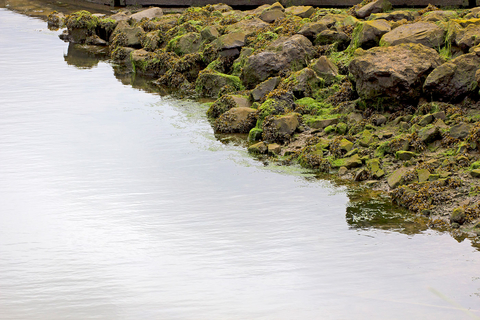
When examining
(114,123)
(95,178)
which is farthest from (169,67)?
(95,178)

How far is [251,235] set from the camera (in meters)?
8.68

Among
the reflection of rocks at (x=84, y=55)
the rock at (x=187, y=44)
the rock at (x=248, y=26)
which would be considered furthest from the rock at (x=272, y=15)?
the reflection of rocks at (x=84, y=55)

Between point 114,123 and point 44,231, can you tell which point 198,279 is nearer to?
point 44,231

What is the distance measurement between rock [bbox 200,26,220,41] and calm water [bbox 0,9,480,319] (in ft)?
19.9

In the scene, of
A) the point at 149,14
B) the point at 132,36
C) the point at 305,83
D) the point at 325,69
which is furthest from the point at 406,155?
the point at 149,14

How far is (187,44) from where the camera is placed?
760 inches

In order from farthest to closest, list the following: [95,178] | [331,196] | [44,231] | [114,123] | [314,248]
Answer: [114,123], [95,178], [331,196], [44,231], [314,248]

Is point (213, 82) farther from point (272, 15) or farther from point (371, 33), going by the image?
point (371, 33)

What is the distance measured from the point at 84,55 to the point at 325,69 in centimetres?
1197

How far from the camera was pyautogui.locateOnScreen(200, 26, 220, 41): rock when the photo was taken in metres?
18.8

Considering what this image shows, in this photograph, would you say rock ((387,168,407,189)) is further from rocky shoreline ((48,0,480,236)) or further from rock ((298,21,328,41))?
rock ((298,21,328,41))

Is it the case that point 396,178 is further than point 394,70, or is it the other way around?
point 394,70

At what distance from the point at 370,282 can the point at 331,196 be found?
9.03ft

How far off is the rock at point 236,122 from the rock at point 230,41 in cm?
456
